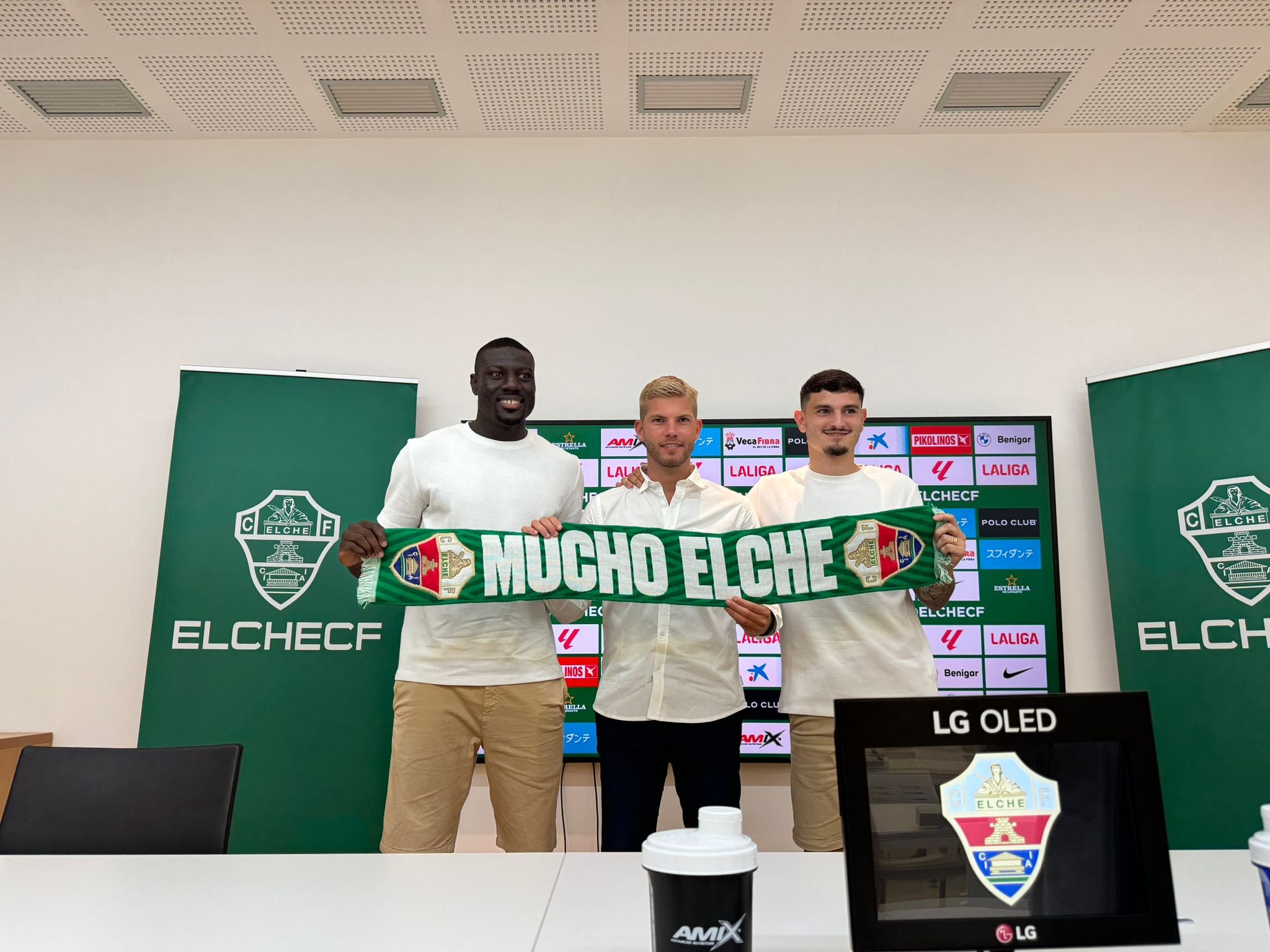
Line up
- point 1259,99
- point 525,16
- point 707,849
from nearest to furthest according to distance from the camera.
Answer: point 707,849 < point 525,16 < point 1259,99

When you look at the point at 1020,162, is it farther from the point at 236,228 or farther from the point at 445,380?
the point at 236,228

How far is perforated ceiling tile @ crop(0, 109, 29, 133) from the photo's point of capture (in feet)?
12.5

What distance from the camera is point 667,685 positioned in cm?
245

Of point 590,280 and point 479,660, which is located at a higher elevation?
point 590,280

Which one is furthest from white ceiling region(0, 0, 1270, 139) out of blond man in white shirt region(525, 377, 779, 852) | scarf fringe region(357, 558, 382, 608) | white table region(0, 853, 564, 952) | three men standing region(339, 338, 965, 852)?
white table region(0, 853, 564, 952)

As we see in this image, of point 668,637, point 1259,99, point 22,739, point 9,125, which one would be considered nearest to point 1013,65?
point 1259,99

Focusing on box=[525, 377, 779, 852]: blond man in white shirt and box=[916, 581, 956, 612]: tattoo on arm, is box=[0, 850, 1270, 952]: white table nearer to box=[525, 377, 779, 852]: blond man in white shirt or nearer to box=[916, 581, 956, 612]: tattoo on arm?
box=[525, 377, 779, 852]: blond man in white shirt

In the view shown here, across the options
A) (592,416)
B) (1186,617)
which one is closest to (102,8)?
(592,416)

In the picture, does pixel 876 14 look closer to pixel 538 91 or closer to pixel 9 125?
pixel 538 91

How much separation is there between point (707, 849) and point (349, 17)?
11.0 ft

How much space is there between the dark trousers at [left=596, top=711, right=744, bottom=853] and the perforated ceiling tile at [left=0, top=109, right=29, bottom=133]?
3.78 metres

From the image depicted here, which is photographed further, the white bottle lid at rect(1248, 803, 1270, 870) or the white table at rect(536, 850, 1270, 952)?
the white table at rect(536, 850, 1270, 952)

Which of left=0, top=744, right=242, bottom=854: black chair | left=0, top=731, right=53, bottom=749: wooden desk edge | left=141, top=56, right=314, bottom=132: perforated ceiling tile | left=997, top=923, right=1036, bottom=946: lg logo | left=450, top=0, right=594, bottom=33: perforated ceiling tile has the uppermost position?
left=450, top=0, right=594, bottom=33: perforated ceiling tile

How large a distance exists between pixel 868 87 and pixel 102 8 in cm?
296
